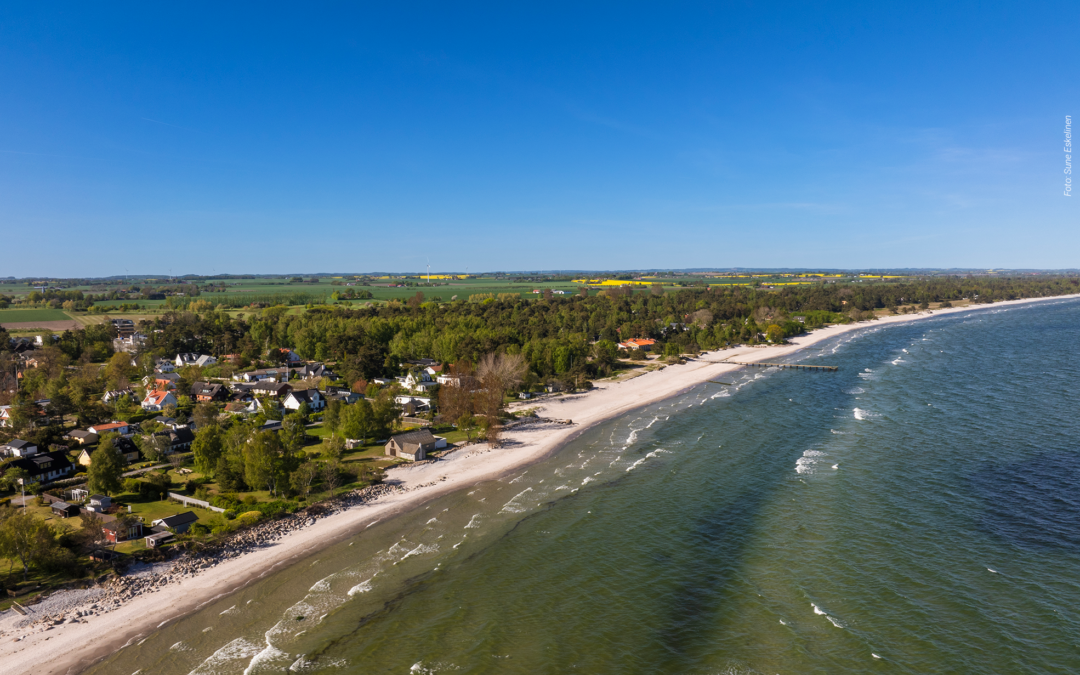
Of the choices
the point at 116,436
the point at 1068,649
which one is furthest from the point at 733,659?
the point at 116,436

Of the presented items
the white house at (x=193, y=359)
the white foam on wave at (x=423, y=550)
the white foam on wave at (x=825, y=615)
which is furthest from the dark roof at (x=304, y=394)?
the white foam on wave at (x=825, y=615)

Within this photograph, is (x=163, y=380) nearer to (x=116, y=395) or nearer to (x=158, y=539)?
(x=116, y=395)

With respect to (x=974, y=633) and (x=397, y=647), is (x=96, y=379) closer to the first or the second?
(x=397, y=647)

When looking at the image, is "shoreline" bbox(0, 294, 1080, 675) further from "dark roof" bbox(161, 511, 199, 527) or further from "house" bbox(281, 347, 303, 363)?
"house" bbox(281, 347, 303, 363)

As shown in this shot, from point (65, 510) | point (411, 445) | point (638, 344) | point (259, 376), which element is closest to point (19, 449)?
point (65, 510)

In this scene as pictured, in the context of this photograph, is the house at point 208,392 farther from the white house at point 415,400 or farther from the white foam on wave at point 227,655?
the white foam on wave at point 227,655

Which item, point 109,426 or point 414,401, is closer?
point 109,426

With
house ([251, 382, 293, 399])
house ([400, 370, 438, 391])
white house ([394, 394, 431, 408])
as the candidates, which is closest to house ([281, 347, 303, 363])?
house ([251, 382, 293, 399])
